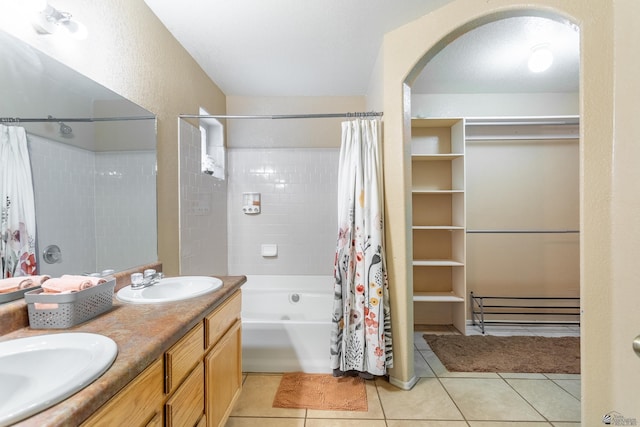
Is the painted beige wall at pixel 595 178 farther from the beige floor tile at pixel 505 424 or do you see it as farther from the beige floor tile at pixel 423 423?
the beige floor tile at pixel 505 424

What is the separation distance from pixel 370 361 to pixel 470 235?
1872 mm

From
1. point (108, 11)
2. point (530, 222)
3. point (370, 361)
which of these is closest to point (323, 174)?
point (370, 361)

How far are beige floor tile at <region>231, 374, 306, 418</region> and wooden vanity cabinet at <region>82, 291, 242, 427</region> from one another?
276mm

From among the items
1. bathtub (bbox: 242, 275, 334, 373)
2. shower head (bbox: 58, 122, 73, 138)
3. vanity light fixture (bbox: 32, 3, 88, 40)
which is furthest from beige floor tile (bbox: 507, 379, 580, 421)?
vanity light fixture (bbox: 32, 3, 88, 40)

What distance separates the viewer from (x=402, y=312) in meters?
1.94

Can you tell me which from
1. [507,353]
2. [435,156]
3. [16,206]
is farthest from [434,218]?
[16,206]

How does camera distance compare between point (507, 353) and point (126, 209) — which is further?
point (507, 353)

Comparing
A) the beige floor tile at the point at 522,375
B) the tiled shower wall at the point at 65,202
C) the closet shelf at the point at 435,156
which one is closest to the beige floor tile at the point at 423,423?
the beige floor tile at the point at 522,375

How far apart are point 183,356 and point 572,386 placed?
2642 mm

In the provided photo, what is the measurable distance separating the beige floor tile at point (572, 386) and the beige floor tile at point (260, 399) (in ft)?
6.18

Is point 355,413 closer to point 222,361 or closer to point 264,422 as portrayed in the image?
point 264,422

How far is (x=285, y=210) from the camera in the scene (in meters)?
3.08

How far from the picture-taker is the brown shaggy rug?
7.20 ft

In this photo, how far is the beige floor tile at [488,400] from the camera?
1.70m
